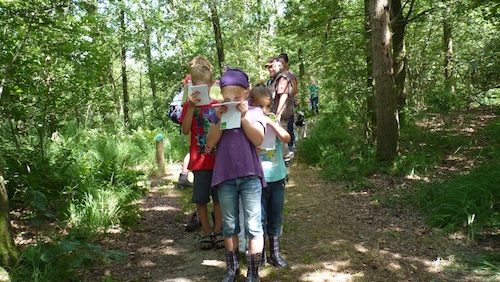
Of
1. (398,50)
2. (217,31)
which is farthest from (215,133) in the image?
(217,31)

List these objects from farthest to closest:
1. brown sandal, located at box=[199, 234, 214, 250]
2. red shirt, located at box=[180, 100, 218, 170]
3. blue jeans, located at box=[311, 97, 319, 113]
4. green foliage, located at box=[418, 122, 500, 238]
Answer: blue jeans, located at box=[311, 97, 319, 113] → green foliage, located at box=[418, 122, 500, 238] → brown sandal, located at box=[199, 234, 214, 250] → red shirt, located at box=[180, 100, 218, 170]

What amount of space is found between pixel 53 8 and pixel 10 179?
6.87 ft

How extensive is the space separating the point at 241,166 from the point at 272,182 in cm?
57

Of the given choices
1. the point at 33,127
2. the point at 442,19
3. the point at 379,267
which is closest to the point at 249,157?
the point at 379,267

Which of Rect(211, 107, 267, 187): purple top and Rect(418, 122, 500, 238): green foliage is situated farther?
Rect(418, 122, 500, 238): green foliage

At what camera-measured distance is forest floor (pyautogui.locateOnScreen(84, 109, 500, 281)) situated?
3619 mm

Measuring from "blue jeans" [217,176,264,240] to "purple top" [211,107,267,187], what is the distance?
0.06 meters

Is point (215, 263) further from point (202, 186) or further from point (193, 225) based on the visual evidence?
point (193, 225)

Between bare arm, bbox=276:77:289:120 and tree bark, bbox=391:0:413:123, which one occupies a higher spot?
tree bark, bbox=391:0:413:123

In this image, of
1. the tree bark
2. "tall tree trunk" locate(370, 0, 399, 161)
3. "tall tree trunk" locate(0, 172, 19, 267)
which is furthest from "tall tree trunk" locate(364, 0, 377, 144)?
"tall tree trunk" locate(0, 172, 19, 267)

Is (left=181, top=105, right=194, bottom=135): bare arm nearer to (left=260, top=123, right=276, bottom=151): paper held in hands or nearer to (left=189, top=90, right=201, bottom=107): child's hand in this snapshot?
(left=189, top=90, right=201, bottom=107): child's hand

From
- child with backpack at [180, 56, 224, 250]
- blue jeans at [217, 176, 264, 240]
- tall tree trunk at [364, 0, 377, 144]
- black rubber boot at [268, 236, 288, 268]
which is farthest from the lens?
tall tree trunk at [364, 0, 377, 144]

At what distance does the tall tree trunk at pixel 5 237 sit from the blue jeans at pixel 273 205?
81.3 inches

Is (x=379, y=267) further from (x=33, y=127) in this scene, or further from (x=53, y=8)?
(x=33, y=127)
